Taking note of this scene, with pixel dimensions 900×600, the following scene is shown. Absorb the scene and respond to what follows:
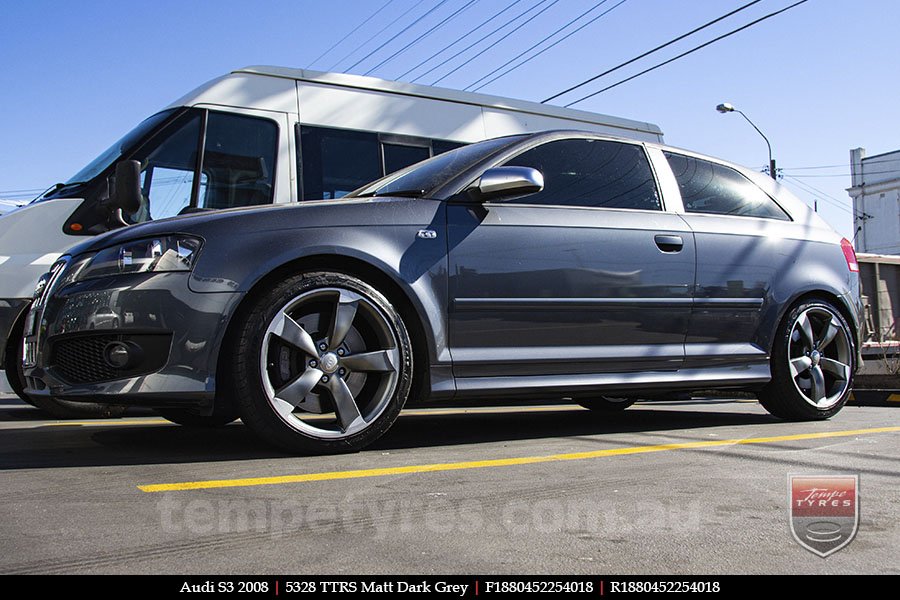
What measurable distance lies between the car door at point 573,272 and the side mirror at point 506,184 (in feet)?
0.28

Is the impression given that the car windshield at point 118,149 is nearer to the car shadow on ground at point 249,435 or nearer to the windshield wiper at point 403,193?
the car shadow on ground at point 249,435

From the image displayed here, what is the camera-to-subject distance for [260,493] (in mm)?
2869

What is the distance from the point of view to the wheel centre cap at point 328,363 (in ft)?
11.9

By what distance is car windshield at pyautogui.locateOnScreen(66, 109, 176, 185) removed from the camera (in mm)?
6770

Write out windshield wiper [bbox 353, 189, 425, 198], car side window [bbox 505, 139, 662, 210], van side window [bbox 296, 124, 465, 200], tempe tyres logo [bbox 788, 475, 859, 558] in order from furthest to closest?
van side window [bbox 296, 124, 465, 200] < car side window [bbox 505, 139, 662, 210] < windshield wiper [bbox 353, 189, 425, 198] < tempe tyres logo [bbox 788, 475, 859, 558]

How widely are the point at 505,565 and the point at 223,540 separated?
739 mm

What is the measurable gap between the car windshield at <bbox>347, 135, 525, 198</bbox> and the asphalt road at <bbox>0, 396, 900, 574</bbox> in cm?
124

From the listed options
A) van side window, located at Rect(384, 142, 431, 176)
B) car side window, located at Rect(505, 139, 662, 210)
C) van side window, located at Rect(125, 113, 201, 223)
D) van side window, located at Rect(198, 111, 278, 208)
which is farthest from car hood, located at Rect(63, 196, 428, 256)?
van side window, located at Rect(384, 142, 431, 176)

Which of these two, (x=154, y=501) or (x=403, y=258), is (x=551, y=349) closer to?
(x=403, y=258)

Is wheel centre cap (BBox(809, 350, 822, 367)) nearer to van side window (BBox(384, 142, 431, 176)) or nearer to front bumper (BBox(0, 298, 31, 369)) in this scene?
van side window (BBox(384, 142, 431, 176))

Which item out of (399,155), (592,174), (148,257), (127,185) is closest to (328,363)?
(148,257)

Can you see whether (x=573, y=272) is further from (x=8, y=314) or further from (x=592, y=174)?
(x=8, y=314)

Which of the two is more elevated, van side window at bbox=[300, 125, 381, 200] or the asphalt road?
van side window at bbox=[300, 125, 381, 200]

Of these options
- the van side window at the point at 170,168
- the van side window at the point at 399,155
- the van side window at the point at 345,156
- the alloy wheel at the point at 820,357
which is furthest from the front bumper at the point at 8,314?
the alloy wheel at the point at 820,357
